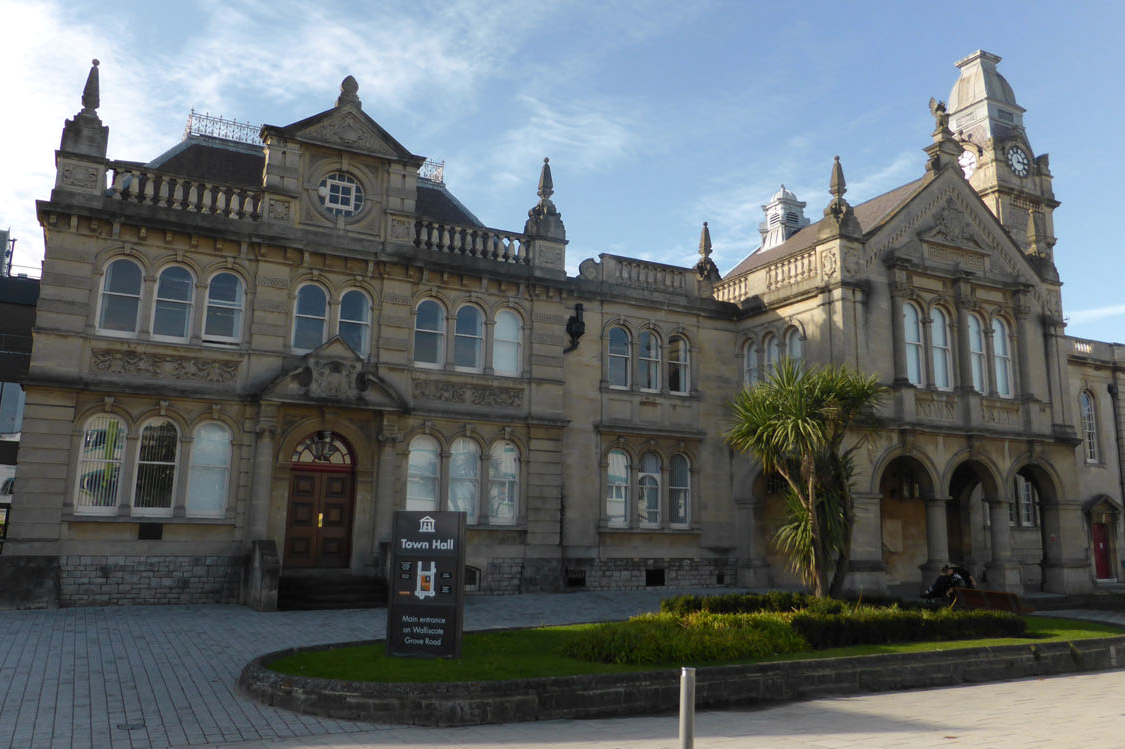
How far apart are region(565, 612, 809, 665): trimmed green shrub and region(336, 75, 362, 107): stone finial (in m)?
16.1

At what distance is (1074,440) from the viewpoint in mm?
27453

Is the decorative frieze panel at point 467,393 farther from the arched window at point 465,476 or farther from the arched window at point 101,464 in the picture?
the arched window at point 101,464

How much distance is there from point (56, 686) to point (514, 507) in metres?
13.9

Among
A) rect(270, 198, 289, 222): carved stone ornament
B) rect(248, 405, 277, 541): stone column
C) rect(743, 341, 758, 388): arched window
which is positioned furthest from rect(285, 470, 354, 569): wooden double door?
rect(743, 341, 758, 388): arched window

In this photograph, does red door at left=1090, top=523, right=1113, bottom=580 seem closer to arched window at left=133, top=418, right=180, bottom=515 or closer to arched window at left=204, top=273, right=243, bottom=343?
arched window at left=204, top=273, right=243, bottom=343

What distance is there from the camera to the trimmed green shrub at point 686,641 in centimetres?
1116

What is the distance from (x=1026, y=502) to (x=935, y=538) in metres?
12.3

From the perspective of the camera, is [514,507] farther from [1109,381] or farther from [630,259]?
[1109,381]

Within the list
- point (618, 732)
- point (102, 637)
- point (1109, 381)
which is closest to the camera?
point (618, 732)

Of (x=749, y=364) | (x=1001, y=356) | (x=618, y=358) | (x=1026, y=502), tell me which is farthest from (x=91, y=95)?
(x=1026, y=502)

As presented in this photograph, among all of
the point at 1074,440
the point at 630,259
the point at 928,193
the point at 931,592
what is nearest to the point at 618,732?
the point at 931,592

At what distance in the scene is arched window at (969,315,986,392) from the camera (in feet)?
87.7

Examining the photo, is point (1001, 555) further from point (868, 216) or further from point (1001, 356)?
point (868, 216)

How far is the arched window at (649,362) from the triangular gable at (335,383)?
25.6 ft
